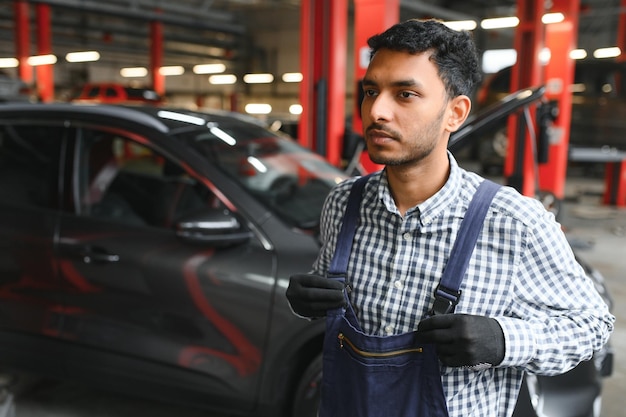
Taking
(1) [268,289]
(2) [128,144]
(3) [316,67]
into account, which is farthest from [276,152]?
(3) [316,67]

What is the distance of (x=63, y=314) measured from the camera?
2.79m

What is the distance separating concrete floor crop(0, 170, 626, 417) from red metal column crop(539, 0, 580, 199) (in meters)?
1.11

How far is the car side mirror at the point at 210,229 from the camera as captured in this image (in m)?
2.47

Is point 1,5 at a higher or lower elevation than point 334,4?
higher

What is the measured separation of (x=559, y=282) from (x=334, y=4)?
199 inches

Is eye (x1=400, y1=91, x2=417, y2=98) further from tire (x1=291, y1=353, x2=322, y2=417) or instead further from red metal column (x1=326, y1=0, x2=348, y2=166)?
red metal column (x1=326, y1=0, x2=348, y2=166)

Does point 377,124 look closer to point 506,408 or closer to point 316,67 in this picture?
point 506,408

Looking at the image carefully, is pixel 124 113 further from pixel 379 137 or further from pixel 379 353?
pixel 379 353

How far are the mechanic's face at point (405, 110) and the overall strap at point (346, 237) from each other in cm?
18

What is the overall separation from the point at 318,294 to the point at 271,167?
1.91 meters

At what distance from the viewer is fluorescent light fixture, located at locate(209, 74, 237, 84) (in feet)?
98.1

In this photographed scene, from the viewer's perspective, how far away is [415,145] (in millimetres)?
1180

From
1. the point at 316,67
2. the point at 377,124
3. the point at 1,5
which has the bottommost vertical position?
the point at 377,124

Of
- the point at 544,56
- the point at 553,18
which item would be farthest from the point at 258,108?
the point at 553,18
